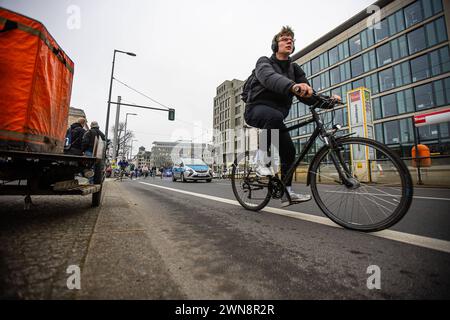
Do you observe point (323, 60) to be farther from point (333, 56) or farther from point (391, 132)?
point (391, 132)

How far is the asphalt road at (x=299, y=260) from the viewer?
31.9 inches

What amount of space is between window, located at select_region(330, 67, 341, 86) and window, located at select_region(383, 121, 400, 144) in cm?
965

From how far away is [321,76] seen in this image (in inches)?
1262

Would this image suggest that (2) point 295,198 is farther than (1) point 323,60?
No

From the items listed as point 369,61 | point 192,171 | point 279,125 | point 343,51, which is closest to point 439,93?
point 369,61

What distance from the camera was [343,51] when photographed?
29.0 metres

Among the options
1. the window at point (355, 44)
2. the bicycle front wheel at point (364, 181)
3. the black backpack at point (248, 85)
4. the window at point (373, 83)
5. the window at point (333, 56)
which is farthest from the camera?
the window at point (333, 56)

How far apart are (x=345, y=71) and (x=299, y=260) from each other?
112 ft

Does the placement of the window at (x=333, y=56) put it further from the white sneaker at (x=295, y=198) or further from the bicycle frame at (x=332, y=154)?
the white sneaker at (x=295, y=198)

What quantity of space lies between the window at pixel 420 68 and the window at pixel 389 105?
2.42 metres

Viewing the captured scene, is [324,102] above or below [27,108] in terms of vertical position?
above

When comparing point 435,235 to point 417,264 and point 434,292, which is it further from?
point 434,292

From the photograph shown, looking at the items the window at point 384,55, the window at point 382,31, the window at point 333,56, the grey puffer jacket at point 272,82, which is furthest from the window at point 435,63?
the grey puffer jacket at point 272,82
